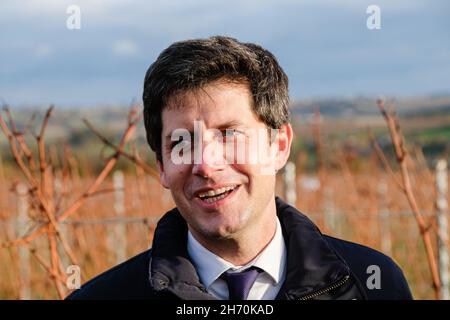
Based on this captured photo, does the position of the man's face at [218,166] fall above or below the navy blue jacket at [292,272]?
above

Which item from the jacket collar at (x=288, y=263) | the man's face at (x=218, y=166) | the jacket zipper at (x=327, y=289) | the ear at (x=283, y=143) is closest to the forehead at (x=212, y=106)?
the man's face at (x=218, y=166)

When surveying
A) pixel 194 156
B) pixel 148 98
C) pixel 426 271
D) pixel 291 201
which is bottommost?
pixel 426 271

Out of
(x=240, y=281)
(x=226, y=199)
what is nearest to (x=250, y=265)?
(x=240, y=281)

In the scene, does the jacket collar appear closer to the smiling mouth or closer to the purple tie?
the purple tie

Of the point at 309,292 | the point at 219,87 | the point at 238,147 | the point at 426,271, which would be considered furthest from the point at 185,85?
the point at 426,271

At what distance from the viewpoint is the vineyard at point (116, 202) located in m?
2.72

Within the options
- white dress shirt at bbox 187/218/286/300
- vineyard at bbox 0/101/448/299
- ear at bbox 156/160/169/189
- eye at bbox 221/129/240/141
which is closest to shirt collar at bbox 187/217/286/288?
white dress shirt at bbox 187/218/286/300

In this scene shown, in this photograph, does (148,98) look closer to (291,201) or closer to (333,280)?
(333,280)

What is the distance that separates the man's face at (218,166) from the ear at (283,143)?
9 centimetres

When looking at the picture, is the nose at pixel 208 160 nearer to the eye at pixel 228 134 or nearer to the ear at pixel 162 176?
the eye at pixel 228 134
